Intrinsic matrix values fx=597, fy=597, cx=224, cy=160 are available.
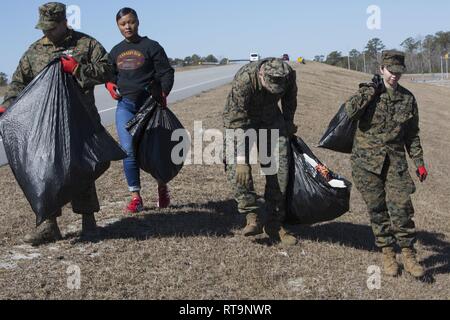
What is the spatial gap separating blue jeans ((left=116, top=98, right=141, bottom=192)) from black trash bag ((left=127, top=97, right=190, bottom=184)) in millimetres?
67

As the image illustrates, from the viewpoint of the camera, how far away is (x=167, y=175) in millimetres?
5426

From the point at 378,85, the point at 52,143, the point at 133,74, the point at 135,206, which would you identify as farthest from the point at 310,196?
the point at 52,143

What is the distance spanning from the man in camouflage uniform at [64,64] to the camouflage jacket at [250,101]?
0.99m

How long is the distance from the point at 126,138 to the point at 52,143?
3.58ft

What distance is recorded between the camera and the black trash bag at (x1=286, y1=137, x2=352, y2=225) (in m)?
4.83

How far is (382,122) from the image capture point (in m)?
4.43

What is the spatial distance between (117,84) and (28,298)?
7.88ft

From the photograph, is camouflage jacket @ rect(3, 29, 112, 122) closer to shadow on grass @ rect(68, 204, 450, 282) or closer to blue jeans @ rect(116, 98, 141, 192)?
blue jeans @ rect(116, 98, 141, 192)

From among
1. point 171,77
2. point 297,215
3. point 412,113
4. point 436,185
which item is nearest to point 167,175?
point 171,77

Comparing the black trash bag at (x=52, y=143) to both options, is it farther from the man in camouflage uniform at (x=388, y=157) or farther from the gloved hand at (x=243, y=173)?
the man in camouflage uniform at (x=388, y=157)

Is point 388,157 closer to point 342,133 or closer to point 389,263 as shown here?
point 342,133

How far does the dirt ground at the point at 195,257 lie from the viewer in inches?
155

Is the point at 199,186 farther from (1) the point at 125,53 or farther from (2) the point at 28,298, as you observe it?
Result: (2) the point at 28,298

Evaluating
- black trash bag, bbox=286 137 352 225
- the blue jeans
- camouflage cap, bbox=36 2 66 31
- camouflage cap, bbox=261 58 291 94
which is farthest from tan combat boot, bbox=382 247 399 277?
camouflage cap, bbox=36 2 66 31
